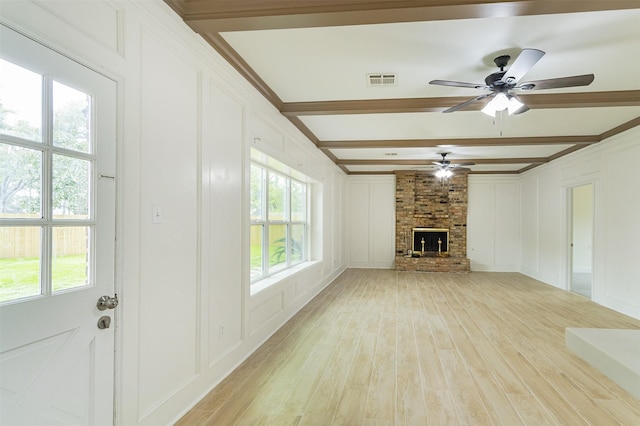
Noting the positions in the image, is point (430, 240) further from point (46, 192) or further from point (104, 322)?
point (46, 192)

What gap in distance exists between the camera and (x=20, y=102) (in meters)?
1.39

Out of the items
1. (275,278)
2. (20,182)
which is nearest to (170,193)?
(20,182)

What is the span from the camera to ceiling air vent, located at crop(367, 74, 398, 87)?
3.60m

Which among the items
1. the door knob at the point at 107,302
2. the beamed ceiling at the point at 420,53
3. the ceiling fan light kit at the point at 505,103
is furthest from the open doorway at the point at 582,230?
the door knob at the point at 107,302

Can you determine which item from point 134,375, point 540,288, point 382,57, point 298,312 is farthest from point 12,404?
point 540,288

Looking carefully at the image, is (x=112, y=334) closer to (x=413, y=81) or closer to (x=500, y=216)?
(x=413, y=81)

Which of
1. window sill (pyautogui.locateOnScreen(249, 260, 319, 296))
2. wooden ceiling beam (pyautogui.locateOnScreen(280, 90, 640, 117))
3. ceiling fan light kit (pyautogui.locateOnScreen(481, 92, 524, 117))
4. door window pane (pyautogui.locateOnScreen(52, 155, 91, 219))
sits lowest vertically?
window sill (pyautogui.locateOnScreen(249, 260, 319, 296))

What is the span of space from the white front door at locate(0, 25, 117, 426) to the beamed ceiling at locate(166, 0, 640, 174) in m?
1.15

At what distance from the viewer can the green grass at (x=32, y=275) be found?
1.34 meters

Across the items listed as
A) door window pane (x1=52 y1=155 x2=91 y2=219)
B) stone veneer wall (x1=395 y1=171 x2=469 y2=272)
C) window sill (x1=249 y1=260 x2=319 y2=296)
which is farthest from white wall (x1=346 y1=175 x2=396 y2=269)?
door window pane (x1=52 y1=155 x2=91 y2=219)

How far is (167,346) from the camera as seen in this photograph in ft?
7.76

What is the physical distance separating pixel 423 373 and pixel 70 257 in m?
2.93

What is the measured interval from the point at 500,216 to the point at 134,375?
1033 centimetres

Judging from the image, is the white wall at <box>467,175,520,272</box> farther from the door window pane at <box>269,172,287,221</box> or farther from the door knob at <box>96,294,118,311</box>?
the door knob at <box>96,294,118,311</box>
